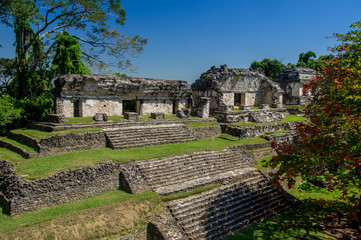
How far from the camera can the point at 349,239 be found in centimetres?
717

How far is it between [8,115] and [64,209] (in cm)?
754

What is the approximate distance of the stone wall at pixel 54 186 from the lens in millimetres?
7379

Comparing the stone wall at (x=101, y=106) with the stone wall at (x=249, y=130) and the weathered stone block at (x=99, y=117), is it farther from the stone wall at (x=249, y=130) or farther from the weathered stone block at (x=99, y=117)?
the stone wall at (x=249, y=130)

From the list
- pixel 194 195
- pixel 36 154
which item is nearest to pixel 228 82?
pixel 194 195

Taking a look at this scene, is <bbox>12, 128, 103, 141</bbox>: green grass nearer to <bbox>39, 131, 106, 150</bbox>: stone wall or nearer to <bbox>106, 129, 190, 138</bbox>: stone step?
<bbox>39, 131, 106, 150</bbox>: stone wall

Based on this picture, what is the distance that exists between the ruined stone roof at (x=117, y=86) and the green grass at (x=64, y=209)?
7494 millimetres

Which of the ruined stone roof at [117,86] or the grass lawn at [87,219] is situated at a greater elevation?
the ruined stone roof at [117,86]

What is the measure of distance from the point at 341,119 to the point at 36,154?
9.79 m

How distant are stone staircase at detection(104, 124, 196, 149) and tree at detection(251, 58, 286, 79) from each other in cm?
2576

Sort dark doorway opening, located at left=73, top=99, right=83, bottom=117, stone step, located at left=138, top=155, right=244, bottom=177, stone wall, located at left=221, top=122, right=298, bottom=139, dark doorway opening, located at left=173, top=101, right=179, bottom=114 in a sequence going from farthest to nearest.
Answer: dark doorway opening, located at left=173, top=101, right=179, bottom=114 → stone wall, located at left=221, top=122, right=298, bottom=139 → dark doorway opening, located at left=73, top=99, right=83, bottom=117 → stone step, located at left=138, top=155, right=244, bottom=177

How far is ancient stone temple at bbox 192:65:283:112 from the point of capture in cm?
1892

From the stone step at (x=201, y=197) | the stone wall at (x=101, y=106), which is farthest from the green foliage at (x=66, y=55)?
the stone step at (x=201, y=197)

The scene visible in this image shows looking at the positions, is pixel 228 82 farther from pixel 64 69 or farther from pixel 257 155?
pixel 64 69

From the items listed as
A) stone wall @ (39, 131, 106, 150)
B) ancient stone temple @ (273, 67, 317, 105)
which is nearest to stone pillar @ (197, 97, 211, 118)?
stone wall @ (39, 131, 106, 150)
